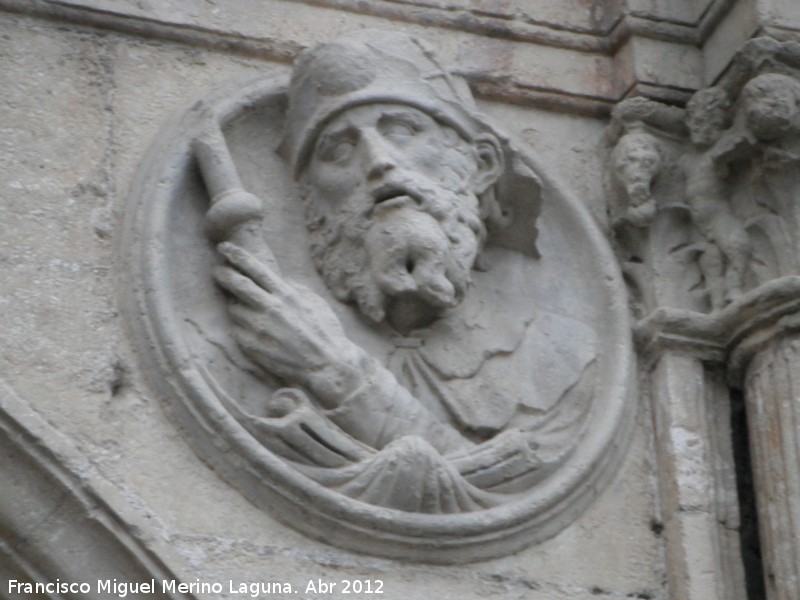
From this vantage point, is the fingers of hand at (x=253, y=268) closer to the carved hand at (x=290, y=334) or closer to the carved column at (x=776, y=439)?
the carved hand at (x=290, y=334)

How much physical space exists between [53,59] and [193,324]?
2.46 ft

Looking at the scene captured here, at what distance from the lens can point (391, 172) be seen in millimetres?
5047

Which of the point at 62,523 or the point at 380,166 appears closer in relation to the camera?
the point at 62,523

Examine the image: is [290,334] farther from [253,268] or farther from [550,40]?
[550,40]

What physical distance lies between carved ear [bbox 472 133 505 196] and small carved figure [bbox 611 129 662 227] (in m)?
0.31

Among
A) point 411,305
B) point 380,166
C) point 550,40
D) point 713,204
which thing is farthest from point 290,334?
point 550,40

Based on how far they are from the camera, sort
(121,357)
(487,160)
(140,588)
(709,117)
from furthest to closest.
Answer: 1. (709,117)
2. (487,160)
3. (121,357)
4. (140,588)

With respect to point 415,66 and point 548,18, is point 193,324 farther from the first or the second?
point 548,18

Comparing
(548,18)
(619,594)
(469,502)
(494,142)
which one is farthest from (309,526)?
(548,18)

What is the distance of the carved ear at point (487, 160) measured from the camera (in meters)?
5.25

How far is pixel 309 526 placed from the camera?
473 cm

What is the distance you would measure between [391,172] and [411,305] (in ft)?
0.99

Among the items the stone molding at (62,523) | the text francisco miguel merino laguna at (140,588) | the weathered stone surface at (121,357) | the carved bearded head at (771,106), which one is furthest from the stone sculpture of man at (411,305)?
the carved bearded head at (771,106)

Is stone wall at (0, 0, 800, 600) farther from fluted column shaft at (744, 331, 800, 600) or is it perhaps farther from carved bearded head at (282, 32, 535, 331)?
carved bearded head at (282, 32, 535, 331)
